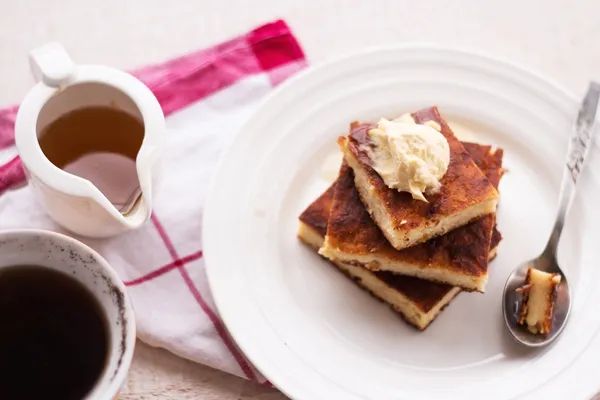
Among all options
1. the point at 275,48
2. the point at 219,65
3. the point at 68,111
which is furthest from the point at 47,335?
the point at 275,48

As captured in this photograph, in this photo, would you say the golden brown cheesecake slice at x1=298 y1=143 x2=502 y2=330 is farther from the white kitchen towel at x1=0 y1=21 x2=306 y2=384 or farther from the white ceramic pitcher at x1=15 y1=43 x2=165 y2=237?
the white ceramic pitcher at x1=15 y1=43 x2=165 y2=237

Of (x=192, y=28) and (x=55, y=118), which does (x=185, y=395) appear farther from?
(x=192, y=28)

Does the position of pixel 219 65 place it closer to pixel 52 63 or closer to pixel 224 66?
pixel 224 66

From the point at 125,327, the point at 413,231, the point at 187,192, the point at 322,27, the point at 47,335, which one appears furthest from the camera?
the point at 322,27

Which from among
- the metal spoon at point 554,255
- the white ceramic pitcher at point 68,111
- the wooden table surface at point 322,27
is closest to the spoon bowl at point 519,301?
the metal spoon at point 554,255

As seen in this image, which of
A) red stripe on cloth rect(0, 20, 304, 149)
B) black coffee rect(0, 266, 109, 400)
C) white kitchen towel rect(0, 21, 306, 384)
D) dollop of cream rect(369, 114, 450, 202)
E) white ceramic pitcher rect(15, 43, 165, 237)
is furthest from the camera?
red stripe on cloth rect(0, 20, 304, 149)

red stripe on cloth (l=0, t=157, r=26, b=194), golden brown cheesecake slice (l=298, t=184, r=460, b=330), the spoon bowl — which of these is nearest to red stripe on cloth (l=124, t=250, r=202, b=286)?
golden brown cheesecake slice (l=298, t=184, r=460, b=330)

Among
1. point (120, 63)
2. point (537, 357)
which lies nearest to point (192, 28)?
point (120, 63)

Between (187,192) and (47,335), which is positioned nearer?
(47,335)
